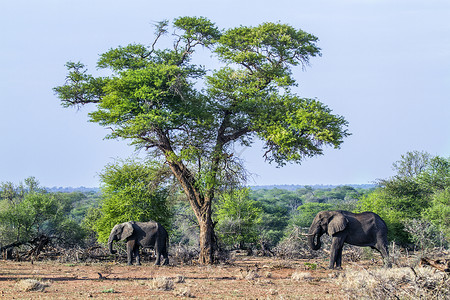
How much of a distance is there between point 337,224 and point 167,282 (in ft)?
30.5

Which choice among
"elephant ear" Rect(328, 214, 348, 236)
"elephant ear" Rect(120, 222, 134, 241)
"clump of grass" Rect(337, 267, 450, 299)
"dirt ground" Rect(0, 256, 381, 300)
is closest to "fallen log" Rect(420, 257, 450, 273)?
"clump of grass" Rect(337, 267, 450, 299)

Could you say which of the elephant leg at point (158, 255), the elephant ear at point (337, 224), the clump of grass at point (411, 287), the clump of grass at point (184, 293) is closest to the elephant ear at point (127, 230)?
the elephant leg at point (158, 255)

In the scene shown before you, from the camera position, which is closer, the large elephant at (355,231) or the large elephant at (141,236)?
the large elephant at (355,231)

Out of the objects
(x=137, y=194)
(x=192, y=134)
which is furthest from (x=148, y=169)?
(x=192, y=134)

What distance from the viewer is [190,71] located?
2420cm

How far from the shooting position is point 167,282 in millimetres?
14336

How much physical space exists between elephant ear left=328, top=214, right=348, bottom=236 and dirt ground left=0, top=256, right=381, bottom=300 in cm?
170

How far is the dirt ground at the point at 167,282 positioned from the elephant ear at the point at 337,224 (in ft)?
5.56

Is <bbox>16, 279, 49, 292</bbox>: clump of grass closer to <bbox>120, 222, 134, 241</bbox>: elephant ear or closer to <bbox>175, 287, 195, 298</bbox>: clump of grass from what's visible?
<bbox>175, 287, 195, 298</bbox>: clump of grass

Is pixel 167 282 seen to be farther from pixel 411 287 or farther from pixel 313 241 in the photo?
pixel 313 241

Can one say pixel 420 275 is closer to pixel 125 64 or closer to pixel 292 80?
pixel 292 80

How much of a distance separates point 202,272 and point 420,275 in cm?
1130

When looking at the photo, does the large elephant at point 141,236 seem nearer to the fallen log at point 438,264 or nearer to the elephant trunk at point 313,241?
the elephant trunk at point 313,241

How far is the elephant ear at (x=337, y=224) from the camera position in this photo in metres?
21.0
